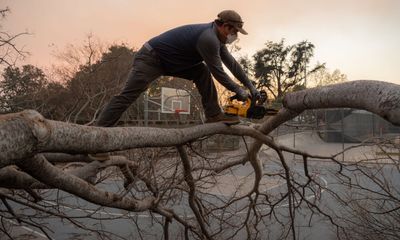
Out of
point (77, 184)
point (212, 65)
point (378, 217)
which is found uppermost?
point (212, 65)

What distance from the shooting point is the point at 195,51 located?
3.63 meters

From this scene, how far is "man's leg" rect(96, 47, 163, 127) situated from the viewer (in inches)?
148

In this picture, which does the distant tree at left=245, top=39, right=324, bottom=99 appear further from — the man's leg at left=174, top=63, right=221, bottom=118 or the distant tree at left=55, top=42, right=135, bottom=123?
the man's leg at left=174, top=63, right=221, bottom=118

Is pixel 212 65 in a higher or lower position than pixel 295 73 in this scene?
lower

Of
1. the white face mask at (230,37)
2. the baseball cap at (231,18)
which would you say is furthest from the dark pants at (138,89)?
the baseball cap at (231,18)

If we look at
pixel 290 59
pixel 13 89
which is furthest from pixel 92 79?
pixel 290 59

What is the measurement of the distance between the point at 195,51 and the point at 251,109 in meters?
0.71

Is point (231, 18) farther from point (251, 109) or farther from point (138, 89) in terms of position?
point (138, 89)

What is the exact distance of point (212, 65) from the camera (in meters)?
3.42

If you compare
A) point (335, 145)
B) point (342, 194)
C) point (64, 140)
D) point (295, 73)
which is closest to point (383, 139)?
point (342, 194)

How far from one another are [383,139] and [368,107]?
2.57 metres

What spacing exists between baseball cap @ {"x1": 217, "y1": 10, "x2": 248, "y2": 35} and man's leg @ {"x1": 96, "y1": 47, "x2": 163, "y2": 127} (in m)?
0.72

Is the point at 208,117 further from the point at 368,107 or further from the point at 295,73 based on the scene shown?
the point at 295,73

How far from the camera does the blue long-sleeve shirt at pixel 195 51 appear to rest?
3395 millimetres
